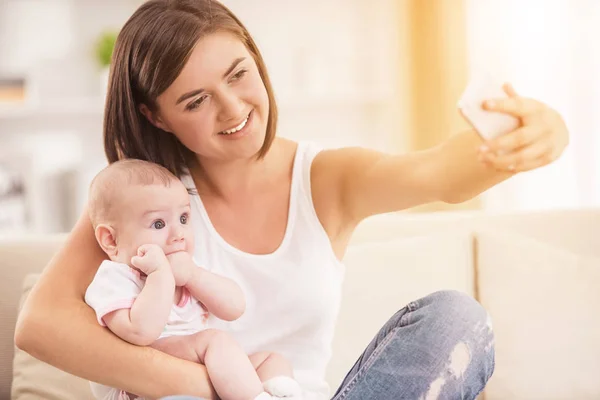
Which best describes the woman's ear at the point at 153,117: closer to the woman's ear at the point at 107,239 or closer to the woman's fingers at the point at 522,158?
the woman's ear at the point at 107,239

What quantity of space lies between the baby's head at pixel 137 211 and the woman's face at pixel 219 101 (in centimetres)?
10

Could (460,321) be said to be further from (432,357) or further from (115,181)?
(115,181)

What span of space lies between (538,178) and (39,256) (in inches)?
82.3

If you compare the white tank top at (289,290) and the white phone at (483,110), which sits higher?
→ the white phone at (483,110)

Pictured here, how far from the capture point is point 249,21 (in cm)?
422

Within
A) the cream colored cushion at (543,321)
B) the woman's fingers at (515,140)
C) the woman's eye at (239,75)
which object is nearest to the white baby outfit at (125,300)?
the woman's eye at (239,75)

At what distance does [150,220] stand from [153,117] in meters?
0.25

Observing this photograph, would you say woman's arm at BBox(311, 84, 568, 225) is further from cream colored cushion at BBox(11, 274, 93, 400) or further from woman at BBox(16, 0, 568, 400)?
cream colored cushion at BBox(11, 274, 93, 400)

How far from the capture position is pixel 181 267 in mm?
1321

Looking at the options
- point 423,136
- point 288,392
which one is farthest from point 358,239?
point 423,136

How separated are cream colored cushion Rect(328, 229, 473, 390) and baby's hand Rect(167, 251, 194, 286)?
671mm

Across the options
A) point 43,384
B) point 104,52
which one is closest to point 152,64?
point 43,384

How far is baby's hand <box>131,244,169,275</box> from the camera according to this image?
128cm

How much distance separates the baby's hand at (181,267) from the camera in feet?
4.32
